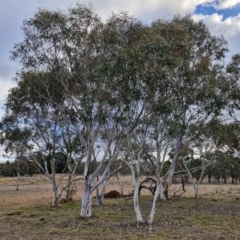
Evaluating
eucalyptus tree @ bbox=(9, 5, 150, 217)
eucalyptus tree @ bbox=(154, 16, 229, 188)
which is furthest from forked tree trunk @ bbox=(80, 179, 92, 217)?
eucalyptus tree @ bbox=(154, 16, 229, 188)

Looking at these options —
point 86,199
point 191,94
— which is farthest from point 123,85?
point 86,199

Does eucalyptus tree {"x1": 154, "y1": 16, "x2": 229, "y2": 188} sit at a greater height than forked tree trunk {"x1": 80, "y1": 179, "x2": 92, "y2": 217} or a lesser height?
greater

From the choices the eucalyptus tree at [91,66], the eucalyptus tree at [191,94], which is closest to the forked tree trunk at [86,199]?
the eucalyptus tree at [91,66]

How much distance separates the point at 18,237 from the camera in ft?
38.0

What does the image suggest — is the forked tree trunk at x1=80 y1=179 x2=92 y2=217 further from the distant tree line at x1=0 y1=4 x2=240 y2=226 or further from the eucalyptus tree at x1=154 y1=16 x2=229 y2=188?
Answer: the eucalyptus tree at x1=154 y1=16 x2=229 y2=188

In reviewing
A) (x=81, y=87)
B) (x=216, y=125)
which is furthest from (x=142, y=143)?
(x=81, y=87)

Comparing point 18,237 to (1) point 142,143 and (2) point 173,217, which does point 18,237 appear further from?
(2) point 173,217

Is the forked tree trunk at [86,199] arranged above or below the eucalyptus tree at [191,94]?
below

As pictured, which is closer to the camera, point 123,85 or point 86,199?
point 123,85

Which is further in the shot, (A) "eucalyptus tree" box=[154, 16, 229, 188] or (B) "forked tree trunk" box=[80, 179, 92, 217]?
(B) "forked tree trunk" box=[80, 179, 92, 217]

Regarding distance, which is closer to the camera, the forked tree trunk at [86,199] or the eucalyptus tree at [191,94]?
the eucalyptus tree at [191,94]

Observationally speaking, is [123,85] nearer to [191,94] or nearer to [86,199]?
[191,94]

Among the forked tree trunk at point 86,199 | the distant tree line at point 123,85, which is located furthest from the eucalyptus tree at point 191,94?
the forked tree trunk at point 86,199

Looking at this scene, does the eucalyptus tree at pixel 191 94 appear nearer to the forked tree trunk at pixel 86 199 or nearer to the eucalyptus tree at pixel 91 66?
the eucalyptus tree at pixel 91 66
